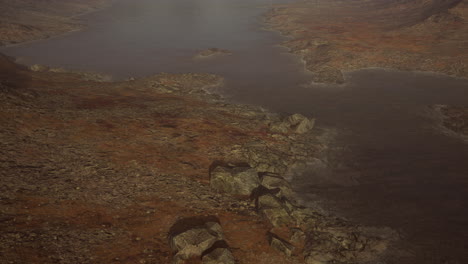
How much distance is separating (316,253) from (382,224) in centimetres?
473

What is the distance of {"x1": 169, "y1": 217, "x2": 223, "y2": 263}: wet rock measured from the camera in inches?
551

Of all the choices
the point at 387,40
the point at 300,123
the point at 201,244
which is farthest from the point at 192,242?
the point at 387,40

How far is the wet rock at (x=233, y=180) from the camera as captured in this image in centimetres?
1959

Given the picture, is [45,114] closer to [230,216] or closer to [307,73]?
[230,216]

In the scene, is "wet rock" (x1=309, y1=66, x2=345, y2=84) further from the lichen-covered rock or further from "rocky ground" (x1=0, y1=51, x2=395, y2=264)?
the lichen-covered rock

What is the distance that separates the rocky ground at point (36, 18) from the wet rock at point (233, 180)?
6230 cm

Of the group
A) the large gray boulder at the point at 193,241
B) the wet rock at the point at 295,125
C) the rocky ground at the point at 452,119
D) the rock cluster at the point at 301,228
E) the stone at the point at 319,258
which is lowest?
the stone at the point at 319,258

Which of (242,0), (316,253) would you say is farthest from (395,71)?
(242,0)

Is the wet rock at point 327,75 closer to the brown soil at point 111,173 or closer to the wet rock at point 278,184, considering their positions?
the brown soil at point 111,173

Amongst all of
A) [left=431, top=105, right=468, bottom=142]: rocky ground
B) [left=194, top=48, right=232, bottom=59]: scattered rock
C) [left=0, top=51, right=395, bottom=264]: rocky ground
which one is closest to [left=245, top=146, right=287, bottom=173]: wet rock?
[left=0, top=51, right=395, bottom=264]: rocky ground

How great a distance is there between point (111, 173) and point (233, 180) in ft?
24.3

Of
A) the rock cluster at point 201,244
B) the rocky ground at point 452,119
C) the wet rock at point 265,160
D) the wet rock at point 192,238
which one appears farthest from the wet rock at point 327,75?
the rock cluster at point 201,244

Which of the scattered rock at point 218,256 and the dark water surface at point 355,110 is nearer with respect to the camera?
the scattered rock at point 218,256

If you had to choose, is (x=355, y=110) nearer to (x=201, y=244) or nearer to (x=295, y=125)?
(x=295, y=125)
